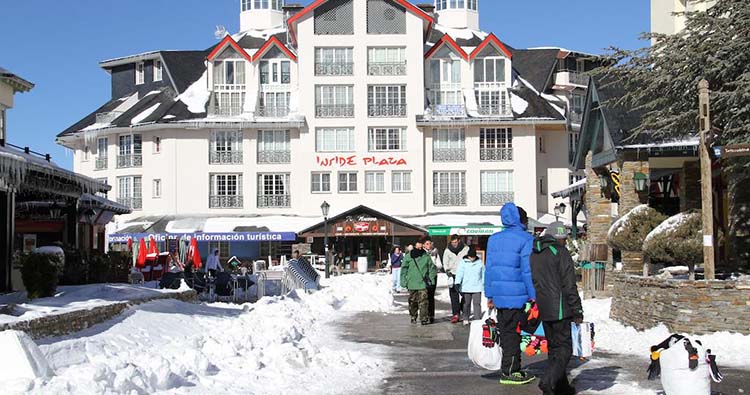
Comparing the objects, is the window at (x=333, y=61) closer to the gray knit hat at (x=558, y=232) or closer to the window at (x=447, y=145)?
the window at (x=447, y=145)

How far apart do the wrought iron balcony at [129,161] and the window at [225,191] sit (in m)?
4.98

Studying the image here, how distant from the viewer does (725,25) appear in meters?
15.9

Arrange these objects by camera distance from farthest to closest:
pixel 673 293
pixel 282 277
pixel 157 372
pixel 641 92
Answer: pixel 282 277 < pixel 641 92 < pixel 673 293 < pixel 157 372

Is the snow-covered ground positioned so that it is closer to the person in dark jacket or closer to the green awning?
the person in dark jacket

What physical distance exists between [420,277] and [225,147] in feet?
132

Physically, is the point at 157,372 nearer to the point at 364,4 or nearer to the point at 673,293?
the point at 673,293

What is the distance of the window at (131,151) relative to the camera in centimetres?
5869

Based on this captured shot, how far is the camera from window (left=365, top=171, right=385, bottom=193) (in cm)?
5666

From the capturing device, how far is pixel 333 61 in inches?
2226

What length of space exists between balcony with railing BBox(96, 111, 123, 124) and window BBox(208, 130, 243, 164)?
7977mm

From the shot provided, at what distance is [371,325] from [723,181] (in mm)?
9028

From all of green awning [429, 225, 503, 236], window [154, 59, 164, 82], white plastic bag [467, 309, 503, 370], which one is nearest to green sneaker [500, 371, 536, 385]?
white plastic bag [467, 309, 503, 370]

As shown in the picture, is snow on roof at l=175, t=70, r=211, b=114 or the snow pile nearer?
the snow pile

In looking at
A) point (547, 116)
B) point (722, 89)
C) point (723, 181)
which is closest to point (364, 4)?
point (547, 116)
